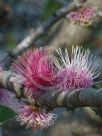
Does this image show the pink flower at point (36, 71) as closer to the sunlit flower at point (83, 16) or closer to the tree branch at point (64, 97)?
the tree branch at point (64, 97)

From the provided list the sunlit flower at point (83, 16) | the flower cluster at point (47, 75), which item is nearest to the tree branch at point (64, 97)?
the flower cluster at point (47, 75)

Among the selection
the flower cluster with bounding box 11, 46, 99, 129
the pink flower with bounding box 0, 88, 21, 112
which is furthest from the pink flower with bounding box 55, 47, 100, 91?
the pink flower with bounding box 0, 88, 21, 112

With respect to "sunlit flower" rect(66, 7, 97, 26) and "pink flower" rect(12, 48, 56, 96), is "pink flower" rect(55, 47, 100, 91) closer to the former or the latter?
"pink flower" rect(12, 48, 56, 96)

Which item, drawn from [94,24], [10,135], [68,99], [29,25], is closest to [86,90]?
[68,99]

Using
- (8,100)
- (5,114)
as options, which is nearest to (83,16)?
(8,100)

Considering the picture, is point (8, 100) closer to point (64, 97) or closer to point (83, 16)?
point (64, 97)

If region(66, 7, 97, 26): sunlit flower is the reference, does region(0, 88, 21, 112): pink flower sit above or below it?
below
